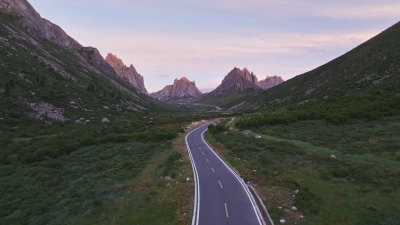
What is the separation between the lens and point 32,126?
5269 cm

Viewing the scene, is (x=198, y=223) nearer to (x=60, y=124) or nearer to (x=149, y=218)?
(x=149, y=218)

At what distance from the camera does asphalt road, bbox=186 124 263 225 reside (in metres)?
14.0

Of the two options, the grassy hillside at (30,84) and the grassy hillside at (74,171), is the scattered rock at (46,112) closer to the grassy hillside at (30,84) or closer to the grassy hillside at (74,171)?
the grassy hillside at (74,171)

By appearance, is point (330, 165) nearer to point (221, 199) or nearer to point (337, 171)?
point (337, 171)

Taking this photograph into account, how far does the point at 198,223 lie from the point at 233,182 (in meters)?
7.76

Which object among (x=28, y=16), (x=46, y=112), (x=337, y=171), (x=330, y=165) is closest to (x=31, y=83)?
(x=46, y=112)

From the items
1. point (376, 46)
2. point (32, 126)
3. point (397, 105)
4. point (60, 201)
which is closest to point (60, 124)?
point (32, 126)

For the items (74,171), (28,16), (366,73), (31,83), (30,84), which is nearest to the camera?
(74,171)

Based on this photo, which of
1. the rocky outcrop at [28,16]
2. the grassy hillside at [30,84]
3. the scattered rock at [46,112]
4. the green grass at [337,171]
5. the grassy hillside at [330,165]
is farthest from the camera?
the rocky outcrop at [28,16]

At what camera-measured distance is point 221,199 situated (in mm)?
16906

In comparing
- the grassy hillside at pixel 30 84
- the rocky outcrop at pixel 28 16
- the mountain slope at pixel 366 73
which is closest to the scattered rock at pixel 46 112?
the grassy hillside at pixel 30 84

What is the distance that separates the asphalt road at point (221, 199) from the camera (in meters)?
14.0

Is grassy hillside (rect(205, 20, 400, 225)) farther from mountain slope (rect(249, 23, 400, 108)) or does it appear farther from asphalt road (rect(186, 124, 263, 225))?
mountain slope (rect(249, 23, 400, 108))

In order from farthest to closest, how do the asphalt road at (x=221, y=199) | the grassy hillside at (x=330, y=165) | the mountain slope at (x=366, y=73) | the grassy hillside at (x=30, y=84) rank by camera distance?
the mountain slope at (x=366, y=73) < the grassy hillside at (x=30, y=84) < the asphalt road at (x=221, y=199) < the grassy hillside at (x=330, y=165)
